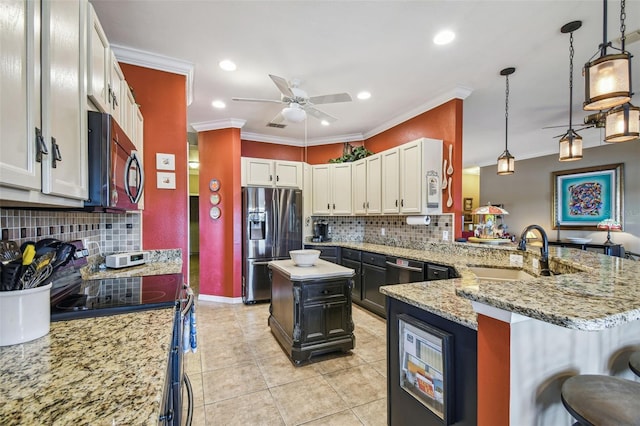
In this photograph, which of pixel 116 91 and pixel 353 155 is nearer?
pixel 116 91

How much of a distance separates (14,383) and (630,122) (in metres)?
3.47

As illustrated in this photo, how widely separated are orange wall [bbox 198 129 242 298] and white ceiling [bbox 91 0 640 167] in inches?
22.7

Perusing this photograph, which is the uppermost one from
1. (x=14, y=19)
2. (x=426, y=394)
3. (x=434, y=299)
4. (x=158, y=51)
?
(x=158, y=51)

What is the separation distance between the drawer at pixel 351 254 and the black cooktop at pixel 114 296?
2.76 m

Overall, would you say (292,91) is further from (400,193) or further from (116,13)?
(400,193)

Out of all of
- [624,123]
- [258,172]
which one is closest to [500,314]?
[624,123]

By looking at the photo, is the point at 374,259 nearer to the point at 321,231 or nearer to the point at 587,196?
the point at 321,231

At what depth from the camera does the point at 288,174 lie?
492cm

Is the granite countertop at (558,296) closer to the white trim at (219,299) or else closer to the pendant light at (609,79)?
the pendant light at (609,79)

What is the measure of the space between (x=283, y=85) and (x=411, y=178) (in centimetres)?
193

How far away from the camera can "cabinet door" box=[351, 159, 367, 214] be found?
15.1 feet

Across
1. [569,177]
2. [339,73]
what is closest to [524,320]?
[339,73]

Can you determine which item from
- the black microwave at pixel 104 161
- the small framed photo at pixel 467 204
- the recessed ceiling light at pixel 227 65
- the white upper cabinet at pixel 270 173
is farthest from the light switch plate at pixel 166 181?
the small framed photo at pixel 467 204

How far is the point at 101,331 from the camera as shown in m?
1.05
